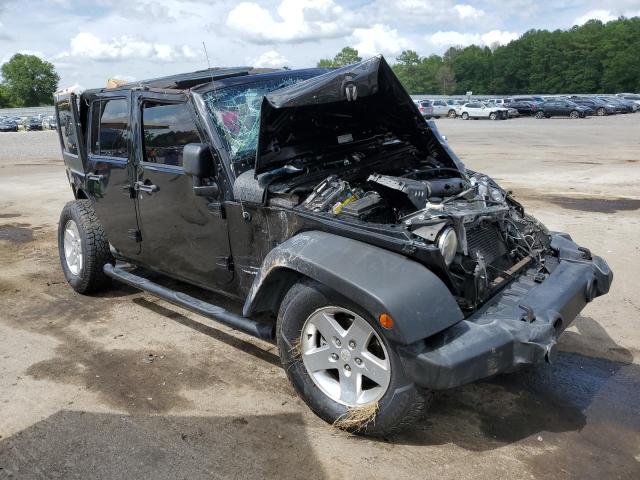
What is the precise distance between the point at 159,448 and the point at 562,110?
4518 centimetres

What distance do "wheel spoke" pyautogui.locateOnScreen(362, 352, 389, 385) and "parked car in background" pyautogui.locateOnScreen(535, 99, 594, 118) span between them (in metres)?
44.4

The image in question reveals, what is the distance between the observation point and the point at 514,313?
3119 millimetres

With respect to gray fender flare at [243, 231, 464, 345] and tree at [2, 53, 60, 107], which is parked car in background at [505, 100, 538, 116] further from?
tree at [2, 53, 60, 107]

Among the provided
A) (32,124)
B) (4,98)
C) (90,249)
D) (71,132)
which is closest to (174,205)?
(90,249)

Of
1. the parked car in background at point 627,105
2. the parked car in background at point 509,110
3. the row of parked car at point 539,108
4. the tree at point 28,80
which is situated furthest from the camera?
the tree at point 28,80

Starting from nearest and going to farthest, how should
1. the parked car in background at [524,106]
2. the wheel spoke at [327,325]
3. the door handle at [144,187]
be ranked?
the wheel spoke at [327,325] → the door handle at [144,187] → the parked car in background at [524,106]

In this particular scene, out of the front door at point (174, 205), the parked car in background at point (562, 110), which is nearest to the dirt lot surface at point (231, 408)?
the front door at point (174, 205)

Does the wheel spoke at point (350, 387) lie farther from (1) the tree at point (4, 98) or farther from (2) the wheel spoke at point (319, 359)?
(1) the tree at point (4, 98)

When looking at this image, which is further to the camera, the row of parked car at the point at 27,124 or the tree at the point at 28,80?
the tree at the point at 28,80

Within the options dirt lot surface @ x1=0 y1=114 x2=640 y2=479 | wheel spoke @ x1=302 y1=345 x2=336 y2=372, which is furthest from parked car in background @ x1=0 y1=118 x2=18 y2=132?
wheel spoke @ x1=302 y1=345 x2=336 y2=372

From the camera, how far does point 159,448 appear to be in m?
3.15

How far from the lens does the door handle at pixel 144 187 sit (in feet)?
14.5

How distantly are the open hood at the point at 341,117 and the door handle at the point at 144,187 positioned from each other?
1139 millimetres

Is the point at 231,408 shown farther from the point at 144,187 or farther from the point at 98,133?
the point at 98,133
